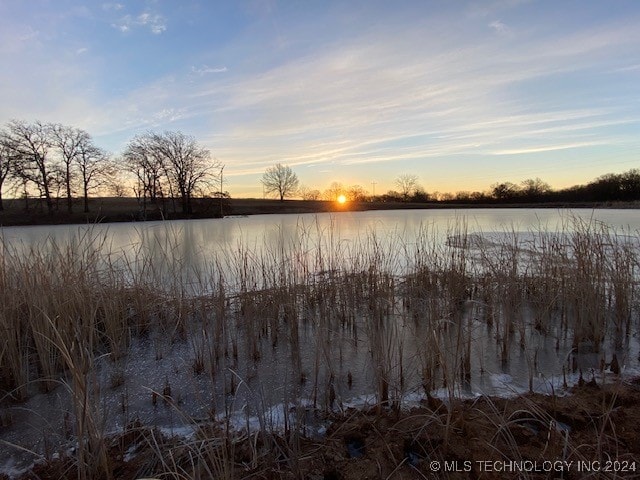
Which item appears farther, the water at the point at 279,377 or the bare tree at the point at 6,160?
the bare tree at the point at 6,160

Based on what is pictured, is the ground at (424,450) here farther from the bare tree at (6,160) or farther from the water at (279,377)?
the bare tree at (6,160)

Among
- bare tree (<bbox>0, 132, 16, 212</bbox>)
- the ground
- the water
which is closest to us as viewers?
the ground

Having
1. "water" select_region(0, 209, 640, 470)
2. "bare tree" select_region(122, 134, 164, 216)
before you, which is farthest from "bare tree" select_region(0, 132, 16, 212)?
"water" select_region(0, 209, 640, 470)

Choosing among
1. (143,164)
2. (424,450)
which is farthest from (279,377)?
(143,164)

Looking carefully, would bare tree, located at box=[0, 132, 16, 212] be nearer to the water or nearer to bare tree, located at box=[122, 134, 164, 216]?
bare tree, located at box=[122, 134, 164, 216]

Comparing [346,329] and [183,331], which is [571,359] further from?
[183,331]

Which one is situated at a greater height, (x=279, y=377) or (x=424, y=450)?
(x=424, y=450)

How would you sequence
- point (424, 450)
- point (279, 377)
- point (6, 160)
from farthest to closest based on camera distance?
1. point (6, 160)
2. point (279, 377)
3. point (424, 450)

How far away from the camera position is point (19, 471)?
6.87 feet

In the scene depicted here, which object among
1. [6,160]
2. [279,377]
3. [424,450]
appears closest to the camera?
[424,450]

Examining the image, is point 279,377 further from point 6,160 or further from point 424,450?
point 6,160

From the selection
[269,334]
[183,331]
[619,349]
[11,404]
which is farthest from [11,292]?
[619,349]

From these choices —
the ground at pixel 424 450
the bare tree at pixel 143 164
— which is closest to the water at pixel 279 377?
the ground at pixel 424 450

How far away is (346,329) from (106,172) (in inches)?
1561
